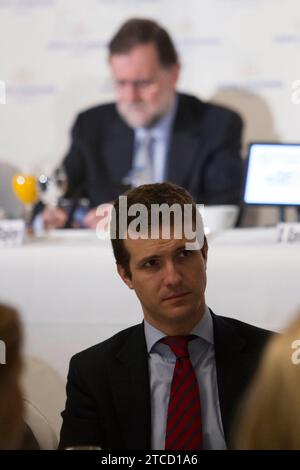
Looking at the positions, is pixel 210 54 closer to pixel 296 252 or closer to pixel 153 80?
pixel 153 80

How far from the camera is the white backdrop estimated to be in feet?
12.5

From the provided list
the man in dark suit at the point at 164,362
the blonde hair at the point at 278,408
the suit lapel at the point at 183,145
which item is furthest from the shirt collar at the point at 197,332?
the suit lapel at the point at 183,145

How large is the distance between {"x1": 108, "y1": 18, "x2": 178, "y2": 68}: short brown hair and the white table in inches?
76.5

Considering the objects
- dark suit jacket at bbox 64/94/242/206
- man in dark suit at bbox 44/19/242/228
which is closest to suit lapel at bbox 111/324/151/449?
dark suit jacket at bbox 64/94/242/206

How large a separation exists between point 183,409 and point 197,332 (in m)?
0.16

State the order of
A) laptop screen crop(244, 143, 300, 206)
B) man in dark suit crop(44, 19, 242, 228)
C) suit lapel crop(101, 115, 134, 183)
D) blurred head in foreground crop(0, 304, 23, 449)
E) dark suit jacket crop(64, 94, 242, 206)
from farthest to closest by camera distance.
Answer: suit lapel crop(101, 115, 134, 183)
man in dark suit crop(44, 19, 242, 228)
dark suit jacket crop(64, 94, 242, 206)
laptop screen crop(244, 143, 300, 206)
blurred head in foreground crop(0, 304, 23, 449)

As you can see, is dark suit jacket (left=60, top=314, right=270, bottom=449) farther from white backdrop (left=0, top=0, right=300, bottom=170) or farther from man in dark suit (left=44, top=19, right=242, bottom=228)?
white backdrop (left=0, top=0, right=300, bottom=170)

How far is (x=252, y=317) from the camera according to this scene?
5.73 feet

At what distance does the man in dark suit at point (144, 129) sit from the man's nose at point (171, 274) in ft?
5.92

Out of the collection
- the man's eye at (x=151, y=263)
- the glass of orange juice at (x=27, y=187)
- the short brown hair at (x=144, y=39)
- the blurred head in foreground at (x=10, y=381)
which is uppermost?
the short brown hair at (x=144, y=39)

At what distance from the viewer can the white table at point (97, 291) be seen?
175cm

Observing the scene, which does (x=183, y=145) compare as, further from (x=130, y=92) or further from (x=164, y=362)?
(x=164, y=362)

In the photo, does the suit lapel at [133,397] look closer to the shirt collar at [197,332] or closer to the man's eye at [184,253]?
the shirt collar at [197,332]

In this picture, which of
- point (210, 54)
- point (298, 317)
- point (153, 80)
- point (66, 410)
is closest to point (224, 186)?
point (153, 80)
